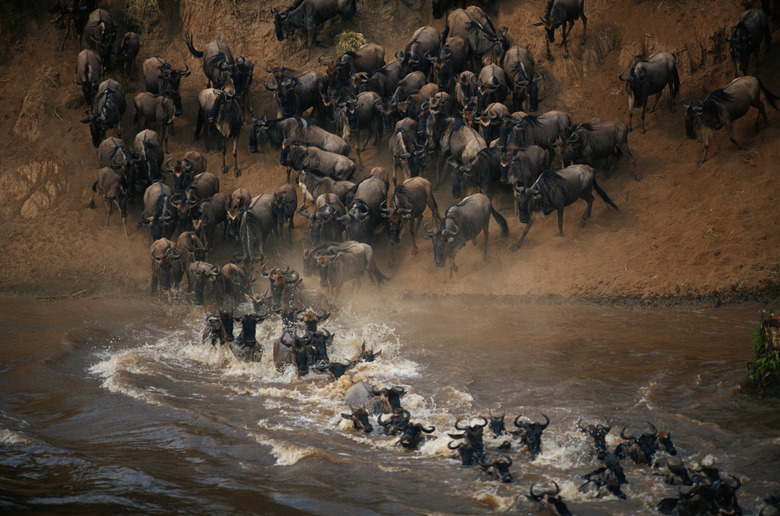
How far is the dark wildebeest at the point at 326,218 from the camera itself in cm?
1623

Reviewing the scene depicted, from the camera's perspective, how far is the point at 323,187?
1733 centimetres

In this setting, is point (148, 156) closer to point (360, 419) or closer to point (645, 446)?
point (360, 419)

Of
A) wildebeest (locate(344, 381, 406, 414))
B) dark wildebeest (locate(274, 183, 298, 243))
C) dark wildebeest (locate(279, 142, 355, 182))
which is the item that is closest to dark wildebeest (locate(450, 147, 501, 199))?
dark wildebeest (locate(279, 142, 355, 182))

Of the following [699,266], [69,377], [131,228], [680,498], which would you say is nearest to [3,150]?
[131,228]

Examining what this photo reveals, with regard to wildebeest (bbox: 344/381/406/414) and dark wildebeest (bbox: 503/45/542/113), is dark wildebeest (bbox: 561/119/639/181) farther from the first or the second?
wildebeest (bbox: 344/381/406/414)

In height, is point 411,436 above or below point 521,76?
below

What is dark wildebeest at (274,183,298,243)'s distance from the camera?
667 inches

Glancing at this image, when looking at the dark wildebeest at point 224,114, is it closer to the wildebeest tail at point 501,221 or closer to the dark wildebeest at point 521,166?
the wildebeest tail at point 501,221

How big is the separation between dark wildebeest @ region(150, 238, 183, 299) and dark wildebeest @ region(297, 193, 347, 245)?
107 inches

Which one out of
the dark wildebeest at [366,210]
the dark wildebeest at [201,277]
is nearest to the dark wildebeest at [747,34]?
the dark wildebeest at [366,210]

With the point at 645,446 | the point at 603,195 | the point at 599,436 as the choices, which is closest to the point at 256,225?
the point at 603,195

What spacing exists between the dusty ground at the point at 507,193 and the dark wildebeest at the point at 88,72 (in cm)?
67

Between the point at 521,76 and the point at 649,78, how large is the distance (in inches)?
120

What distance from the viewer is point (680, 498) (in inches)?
285
